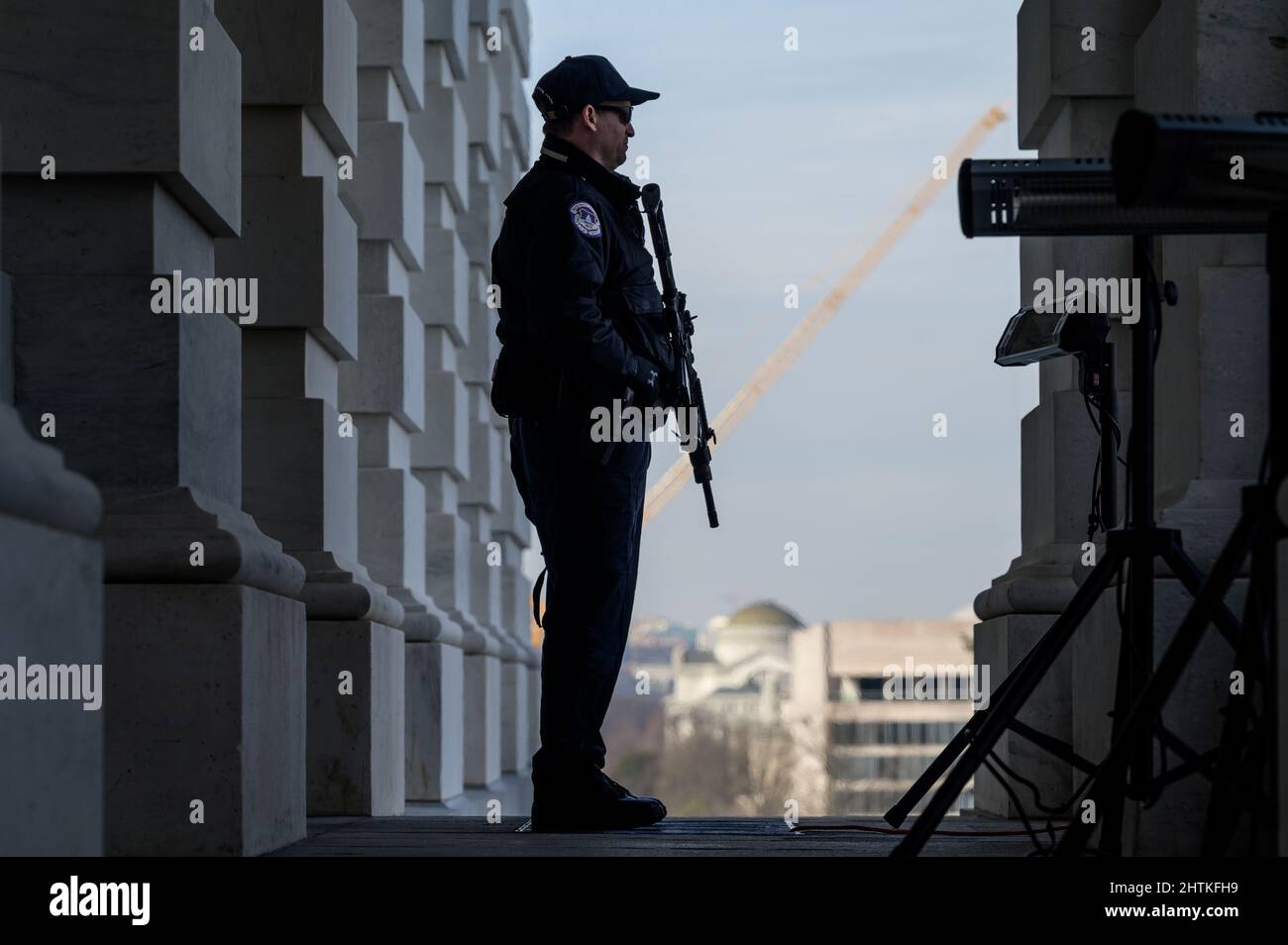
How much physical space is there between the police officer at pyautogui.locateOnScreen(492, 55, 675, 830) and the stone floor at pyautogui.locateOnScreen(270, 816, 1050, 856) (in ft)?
0.73

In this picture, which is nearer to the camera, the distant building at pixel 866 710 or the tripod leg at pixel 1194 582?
the tripod leg at pixel 1194 582

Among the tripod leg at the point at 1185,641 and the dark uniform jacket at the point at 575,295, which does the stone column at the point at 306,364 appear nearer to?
the dark uniform jacket at the point at 575,295

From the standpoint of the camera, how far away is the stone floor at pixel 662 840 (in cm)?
467

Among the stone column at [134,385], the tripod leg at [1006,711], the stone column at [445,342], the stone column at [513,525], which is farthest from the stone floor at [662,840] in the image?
the stone column at [513,525]

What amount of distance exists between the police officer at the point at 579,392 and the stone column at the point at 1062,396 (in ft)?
5.68

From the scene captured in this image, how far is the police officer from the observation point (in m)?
5.28

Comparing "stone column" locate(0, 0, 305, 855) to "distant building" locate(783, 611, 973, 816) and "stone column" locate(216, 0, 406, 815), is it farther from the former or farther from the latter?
"distant building" locate(783, 611, 973, 816)

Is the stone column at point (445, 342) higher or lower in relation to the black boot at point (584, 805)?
higher

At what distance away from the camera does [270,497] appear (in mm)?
6629

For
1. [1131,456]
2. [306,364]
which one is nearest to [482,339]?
[306,364]

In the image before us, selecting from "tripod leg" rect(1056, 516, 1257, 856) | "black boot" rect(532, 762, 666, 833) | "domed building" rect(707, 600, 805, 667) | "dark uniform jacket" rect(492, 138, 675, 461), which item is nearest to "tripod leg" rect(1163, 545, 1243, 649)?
"tripod leg" rect(1056, 516, 1257, 856)

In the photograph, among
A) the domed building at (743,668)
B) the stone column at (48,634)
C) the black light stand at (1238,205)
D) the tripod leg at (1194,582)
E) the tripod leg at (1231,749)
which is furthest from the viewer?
the domed building at (743,668)

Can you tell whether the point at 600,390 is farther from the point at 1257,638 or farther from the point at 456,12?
the point at 456,12

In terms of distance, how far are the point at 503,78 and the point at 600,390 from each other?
499 inches
